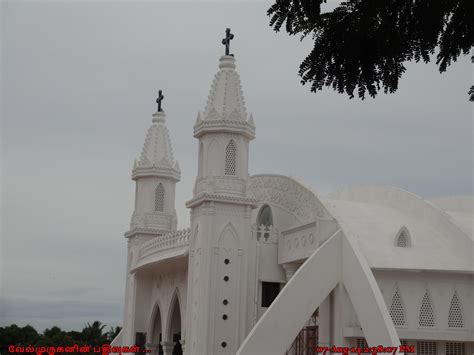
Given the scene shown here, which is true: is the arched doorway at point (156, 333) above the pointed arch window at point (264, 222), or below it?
below

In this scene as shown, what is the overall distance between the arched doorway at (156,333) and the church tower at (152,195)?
0.56 meters

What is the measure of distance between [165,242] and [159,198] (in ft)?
13.6

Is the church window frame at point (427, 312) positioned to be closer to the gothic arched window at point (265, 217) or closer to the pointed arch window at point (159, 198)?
the gothic arched window at point (265, 217)

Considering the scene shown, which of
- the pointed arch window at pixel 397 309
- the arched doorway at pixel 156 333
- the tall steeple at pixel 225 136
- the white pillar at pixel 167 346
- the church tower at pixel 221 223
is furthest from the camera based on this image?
the arched doorway at pixel 156 333

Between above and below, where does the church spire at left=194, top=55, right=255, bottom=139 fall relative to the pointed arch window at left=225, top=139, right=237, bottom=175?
above

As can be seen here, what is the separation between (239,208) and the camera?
2553 cm

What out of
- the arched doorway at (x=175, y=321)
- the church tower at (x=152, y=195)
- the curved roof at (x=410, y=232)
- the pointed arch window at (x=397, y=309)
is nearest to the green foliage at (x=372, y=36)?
the curved roof at (x=410, y=232)

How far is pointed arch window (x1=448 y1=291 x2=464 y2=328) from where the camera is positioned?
2319 centimetres

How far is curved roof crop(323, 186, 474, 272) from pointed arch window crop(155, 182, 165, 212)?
34.0 feet

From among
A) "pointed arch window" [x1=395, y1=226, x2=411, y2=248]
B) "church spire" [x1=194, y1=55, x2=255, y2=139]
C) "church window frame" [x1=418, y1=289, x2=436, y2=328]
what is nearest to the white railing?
"church spire" [x1=194, y1=55, x2=255, y2=139]

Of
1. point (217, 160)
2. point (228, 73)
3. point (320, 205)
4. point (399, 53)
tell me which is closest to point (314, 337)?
point (320, 205)

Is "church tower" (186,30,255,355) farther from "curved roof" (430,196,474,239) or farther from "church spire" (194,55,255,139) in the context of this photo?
"curved roof" (430,196,474,239)

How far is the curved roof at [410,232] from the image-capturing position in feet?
75.5

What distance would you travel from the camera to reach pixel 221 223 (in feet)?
82.7
